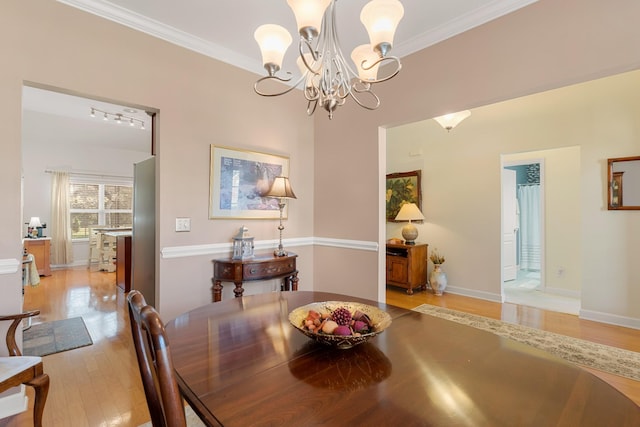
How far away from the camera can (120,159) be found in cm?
726

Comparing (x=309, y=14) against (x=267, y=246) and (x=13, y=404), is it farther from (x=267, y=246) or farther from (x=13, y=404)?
(x=13, y=404)

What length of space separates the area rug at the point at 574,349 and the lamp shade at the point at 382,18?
210 cm

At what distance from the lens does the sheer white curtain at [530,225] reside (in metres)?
6.06

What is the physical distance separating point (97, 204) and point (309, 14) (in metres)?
7.89

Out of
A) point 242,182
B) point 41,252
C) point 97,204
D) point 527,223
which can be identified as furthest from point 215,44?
point 527,223

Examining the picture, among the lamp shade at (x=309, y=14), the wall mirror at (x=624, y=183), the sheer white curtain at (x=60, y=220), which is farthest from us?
the sheer white curtain at (x=60, y=220)

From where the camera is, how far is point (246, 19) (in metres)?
2.28

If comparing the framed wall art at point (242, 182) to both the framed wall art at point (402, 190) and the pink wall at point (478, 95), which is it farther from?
Answer: the framed wall art at point (402, 190)

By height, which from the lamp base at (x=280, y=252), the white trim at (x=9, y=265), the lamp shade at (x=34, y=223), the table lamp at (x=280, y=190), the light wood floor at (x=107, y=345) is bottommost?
the light wood floor at (x=107, y=345)

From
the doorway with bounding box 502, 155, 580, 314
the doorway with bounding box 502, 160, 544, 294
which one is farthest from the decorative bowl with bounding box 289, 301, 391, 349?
the doorway with bounding box 502, 160, 544, 294

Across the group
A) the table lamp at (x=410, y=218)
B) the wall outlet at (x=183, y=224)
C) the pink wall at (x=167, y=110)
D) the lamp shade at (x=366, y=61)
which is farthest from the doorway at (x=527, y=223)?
the wall outlet at (x=183, y=224)

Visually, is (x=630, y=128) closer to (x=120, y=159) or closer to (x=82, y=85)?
(x=82, y=85)

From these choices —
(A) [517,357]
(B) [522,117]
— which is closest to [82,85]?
(A) [517,357]

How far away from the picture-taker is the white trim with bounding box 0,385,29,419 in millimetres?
1775
